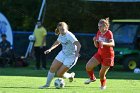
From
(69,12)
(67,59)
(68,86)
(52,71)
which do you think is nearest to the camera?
(52,71)

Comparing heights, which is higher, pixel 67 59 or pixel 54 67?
pixel 67 59

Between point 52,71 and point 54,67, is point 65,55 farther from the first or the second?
point 52,71

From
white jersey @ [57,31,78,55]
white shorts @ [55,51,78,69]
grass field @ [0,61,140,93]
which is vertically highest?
white jersey @ [57,31,78,55]

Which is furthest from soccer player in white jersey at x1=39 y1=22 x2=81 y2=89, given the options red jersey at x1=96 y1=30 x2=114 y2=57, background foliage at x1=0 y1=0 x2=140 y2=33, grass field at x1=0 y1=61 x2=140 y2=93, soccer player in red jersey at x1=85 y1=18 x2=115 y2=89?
background foliage at x1=0 y1=0 x2=140 y2=33

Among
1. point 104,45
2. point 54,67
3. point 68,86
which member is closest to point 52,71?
point 54,67

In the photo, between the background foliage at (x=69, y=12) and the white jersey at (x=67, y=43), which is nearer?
the white jersey at (x=67, y=43)

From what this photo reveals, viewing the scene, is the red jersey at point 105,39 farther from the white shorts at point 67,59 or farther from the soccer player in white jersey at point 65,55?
the white shorts at point 67,59

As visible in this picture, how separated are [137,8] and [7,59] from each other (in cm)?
937

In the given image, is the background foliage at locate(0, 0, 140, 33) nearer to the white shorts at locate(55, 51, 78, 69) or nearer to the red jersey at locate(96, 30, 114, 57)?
the white shorts at locate(55, 51, 78, 69)

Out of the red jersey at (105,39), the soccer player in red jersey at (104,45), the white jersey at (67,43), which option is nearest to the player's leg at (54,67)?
the white jersey at (67,43)

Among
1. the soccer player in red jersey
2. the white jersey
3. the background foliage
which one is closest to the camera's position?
the soccer player in red jersey

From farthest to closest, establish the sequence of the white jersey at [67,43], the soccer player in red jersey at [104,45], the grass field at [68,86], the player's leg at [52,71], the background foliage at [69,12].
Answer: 1. the background foliage at [69,12]
2. the white jersey at [67,43]
3. the player's leg at [52,71]
4. the soccer player in red jersey at [104,45]
5. the grass field at [68,86]

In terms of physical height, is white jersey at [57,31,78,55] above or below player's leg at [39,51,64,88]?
above

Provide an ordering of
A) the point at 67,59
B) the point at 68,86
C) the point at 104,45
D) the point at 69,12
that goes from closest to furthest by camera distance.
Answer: the point at 104,45
the point at 67,59
the point at 68,86
the point at 69,12
